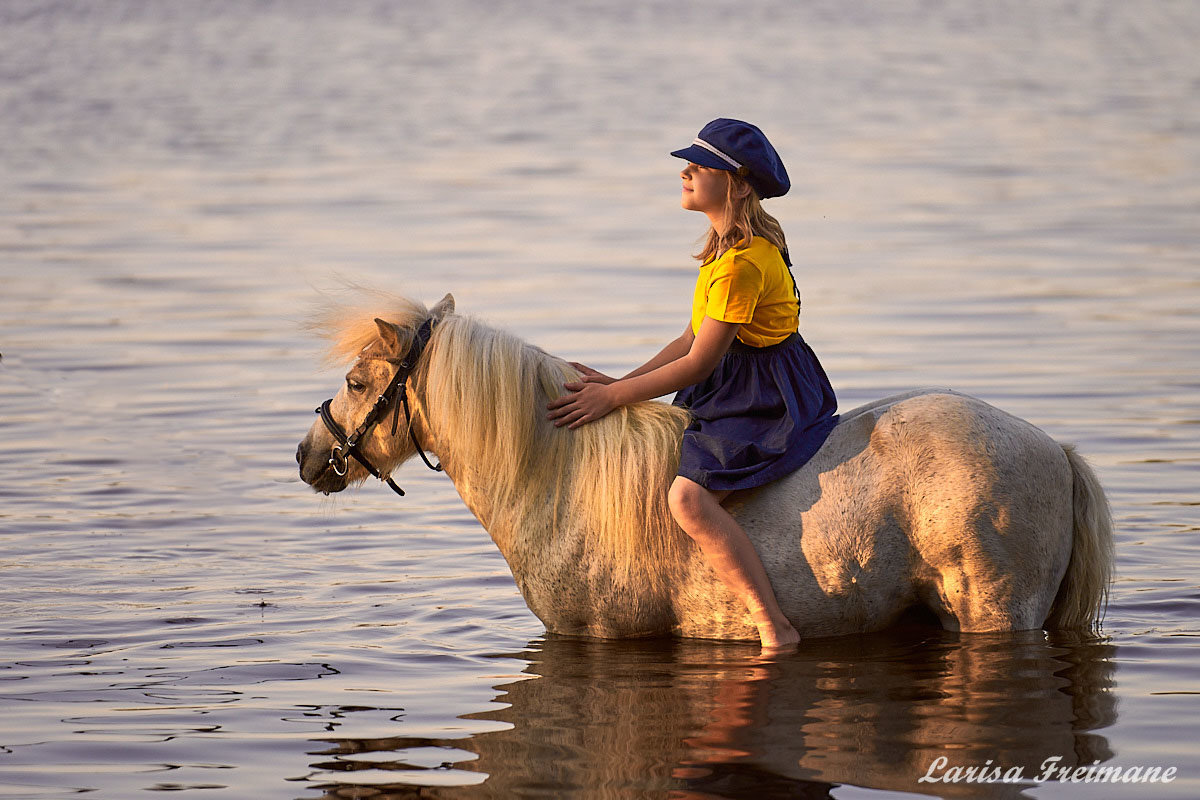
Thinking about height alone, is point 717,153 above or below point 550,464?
above

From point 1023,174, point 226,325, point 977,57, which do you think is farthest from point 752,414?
point 977,57

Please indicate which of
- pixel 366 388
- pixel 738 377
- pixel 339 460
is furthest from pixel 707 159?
pixel 339 460

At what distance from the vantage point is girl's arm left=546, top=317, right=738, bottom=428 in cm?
573

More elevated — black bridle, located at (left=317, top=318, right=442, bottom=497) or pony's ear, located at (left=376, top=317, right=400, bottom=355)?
pony's ear, located at (left=376, top=317, right=400, bottom=355)

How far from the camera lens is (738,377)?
5.89m

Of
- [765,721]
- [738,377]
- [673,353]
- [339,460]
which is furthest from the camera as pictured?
[339,460]

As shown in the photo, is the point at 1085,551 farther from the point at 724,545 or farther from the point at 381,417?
the point at 381,417

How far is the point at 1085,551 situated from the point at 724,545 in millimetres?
1311

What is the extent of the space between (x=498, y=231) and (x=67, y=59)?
701 inches

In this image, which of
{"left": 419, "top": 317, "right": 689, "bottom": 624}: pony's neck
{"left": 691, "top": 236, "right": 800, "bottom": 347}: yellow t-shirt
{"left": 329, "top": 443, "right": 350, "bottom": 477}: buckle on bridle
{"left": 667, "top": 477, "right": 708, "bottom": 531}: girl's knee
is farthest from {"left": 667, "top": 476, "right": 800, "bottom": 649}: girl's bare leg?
{"left": 329, "top": 443, "right": 350, "bottom": 477}: buckle on bridle

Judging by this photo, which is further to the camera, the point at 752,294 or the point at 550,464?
the point at 550,464

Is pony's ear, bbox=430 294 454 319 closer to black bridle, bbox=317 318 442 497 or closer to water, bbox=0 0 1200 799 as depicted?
black bridle, bbox=317 318 442 497

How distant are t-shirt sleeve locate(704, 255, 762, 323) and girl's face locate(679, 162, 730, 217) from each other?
27cm

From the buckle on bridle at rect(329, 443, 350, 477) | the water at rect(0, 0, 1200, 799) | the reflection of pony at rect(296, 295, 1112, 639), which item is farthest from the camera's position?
the buckle on bridle at rect(329, 443, 350, 477)
